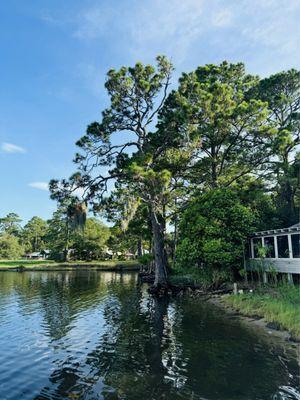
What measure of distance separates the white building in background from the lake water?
4789 mm

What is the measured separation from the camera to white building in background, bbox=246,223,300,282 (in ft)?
58.3

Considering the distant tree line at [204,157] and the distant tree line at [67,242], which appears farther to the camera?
the distant tree line at [67,242]

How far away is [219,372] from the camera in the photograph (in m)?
8.42

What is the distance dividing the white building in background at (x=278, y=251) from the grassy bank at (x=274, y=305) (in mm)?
1944

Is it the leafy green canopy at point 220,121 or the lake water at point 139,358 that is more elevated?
the leafy green canopy at point 220,121

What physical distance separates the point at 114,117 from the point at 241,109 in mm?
9533

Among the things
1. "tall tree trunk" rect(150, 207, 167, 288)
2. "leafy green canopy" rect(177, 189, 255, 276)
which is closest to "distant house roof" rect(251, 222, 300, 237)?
"leafy green canopy" rect(177, 189, 255, 276)

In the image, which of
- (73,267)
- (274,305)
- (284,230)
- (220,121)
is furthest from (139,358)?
(73,267)

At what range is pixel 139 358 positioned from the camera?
962cm

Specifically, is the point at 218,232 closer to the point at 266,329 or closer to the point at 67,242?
the point at 266,329

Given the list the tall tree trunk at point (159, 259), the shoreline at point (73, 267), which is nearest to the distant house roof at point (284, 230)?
the tall tree trunk at point (159, 259)

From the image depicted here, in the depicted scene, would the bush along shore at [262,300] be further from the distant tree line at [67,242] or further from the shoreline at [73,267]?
the distant tree line at [67,242]

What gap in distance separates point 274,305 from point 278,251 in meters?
6.30

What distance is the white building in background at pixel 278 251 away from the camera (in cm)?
1777
